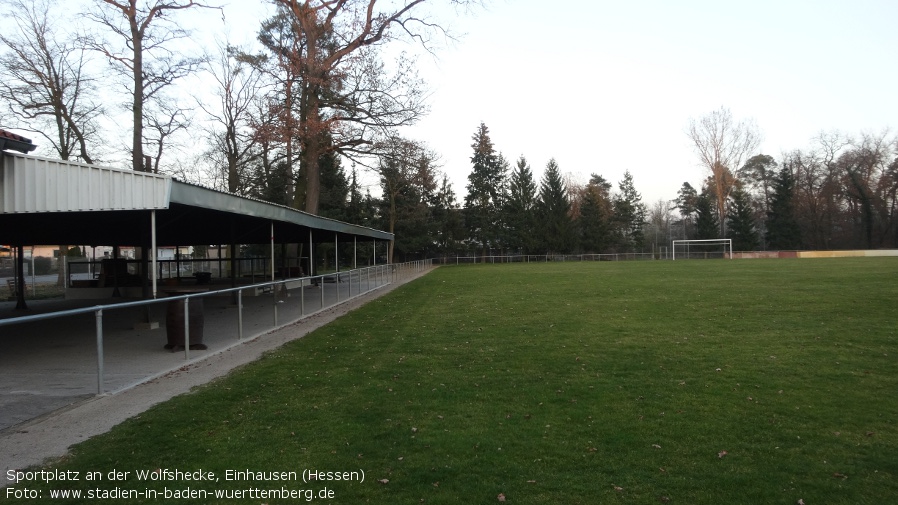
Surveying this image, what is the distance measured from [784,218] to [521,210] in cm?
3264

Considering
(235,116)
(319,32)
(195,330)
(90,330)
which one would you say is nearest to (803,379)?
(195,330)

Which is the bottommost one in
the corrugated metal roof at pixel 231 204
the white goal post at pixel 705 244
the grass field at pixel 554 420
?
the grass field at pixel 554 420

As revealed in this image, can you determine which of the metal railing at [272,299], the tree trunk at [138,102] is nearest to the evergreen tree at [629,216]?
the metal railing at [272,299]

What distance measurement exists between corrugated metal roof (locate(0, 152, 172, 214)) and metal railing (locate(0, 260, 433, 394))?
182cm

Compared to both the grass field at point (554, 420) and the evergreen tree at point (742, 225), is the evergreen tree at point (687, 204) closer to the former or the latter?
the evergreen tree at point (742, 225)

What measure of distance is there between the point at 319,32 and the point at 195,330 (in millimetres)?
18682

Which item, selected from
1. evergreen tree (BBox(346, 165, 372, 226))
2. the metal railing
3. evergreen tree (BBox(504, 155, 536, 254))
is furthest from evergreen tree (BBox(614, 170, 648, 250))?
the metal railing

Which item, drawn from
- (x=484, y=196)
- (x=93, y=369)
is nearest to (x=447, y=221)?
(x=484, y=196)

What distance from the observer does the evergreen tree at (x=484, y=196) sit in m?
71.4

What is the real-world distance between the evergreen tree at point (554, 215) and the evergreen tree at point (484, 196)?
5.41 metres

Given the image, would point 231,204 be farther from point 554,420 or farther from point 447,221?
point 447,221

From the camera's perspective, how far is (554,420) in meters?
5.76

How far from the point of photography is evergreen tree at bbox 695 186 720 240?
75.2m

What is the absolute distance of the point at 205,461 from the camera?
473 centimetres
